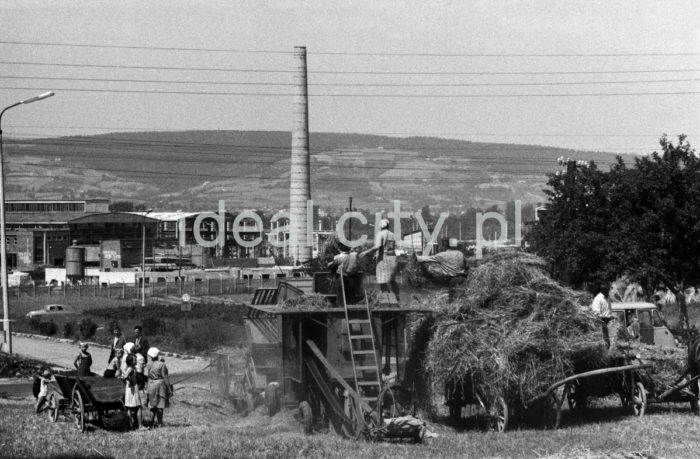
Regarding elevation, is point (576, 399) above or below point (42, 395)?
above

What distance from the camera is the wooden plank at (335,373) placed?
Answer: 15.9m

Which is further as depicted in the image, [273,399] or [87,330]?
[87,330]

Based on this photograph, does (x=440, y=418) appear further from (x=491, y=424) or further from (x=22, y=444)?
(x=22, y=444)

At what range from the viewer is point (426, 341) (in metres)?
17.6

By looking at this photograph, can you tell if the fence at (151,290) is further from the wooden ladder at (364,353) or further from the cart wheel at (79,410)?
the wooden ladder at (364,353)

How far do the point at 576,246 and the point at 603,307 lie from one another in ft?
79.2

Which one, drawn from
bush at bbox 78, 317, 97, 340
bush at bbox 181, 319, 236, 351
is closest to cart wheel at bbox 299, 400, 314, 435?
bush at bbox 181, 319, 236, 351

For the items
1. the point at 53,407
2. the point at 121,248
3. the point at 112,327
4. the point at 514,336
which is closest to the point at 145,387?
the point at 53,407

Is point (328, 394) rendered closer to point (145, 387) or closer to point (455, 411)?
point (455, 411)

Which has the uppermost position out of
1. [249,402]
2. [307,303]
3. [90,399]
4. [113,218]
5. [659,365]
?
[113,218]

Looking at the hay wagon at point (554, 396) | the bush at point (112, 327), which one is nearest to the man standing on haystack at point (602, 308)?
the hay wagon at point (554, 396)

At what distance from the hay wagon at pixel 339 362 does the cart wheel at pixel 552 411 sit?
7.06ft

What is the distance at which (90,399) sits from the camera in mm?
18219

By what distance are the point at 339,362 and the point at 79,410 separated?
4.79 meters
